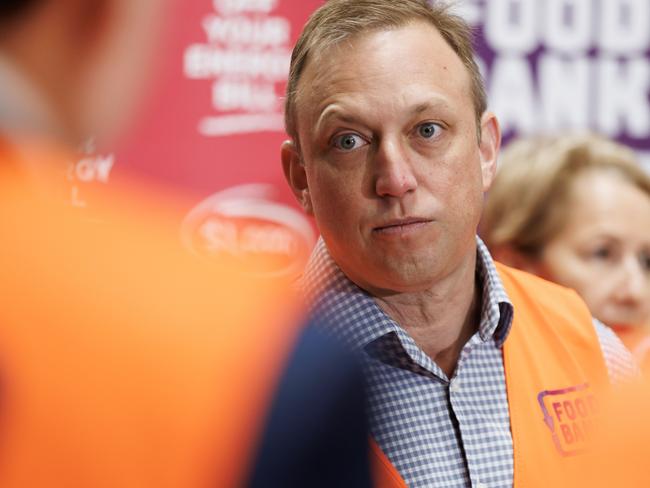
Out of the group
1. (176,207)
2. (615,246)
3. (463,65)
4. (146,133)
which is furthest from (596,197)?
(176,207)

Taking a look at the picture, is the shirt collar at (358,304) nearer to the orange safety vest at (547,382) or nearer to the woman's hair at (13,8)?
the orange safety vest at (547,382)

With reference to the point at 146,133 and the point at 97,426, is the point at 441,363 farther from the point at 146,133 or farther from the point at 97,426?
the point at 146,133

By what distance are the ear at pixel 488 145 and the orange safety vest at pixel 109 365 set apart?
4.38 ft

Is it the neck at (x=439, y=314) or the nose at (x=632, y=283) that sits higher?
the neck at (x=439, y=314)

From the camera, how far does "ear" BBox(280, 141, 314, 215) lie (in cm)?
186

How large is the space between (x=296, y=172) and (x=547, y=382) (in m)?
0.60

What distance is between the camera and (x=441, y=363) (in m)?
1.79

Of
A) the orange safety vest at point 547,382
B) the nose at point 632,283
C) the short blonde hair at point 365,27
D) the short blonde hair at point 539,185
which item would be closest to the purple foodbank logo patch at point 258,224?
the short blonde hair at point 539,185

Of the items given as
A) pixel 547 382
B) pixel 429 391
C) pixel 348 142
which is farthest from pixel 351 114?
pixel 547 382

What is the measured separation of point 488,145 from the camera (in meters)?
1.90

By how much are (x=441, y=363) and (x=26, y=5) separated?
1303mm

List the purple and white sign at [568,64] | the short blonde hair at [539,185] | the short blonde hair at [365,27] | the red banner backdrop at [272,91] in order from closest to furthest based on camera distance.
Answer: the short blonde hair at [365,27]
the short blonde hair at [539,185]
the red banner backdrop at [272,91]
the purple and white sign at [568,64]

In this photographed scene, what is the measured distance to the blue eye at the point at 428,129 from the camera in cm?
167

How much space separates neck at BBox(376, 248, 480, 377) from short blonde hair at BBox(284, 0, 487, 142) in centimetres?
30
